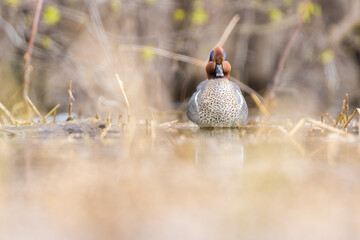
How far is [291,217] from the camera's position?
89cm

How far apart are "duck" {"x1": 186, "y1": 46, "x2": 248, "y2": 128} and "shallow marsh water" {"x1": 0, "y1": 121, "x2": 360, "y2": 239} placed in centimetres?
59

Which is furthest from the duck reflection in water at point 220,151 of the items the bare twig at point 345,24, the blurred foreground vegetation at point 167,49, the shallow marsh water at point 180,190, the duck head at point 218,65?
the bare twig at point 345,24

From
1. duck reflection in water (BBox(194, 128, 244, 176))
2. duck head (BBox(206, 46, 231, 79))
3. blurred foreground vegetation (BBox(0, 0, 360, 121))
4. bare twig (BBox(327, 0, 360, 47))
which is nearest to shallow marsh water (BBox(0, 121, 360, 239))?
duck reflection in water (BBox(194, 128, 244, 176))

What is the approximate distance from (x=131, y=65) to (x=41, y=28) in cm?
106

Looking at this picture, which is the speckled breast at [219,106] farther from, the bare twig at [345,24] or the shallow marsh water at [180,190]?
the bare twig at [345,24]

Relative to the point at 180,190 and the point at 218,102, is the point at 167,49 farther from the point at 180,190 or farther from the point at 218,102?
the point at 180,190

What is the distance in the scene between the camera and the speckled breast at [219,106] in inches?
99.2

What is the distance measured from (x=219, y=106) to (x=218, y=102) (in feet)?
0.09

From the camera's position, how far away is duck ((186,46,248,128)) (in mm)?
2523

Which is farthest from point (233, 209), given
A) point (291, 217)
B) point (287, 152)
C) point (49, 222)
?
point (287, 152)

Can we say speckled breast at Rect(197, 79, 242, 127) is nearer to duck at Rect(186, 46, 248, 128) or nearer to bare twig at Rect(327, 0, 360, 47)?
duck at Rect(186, 46, 248, 128)

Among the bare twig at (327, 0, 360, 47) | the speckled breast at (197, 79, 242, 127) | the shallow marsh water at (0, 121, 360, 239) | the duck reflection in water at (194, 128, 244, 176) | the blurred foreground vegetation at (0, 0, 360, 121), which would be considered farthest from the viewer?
the bare twig at (327, 0, 360, 47)

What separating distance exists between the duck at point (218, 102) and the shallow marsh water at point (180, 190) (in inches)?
23.3

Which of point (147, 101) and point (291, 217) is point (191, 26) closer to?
point (147, 101)
